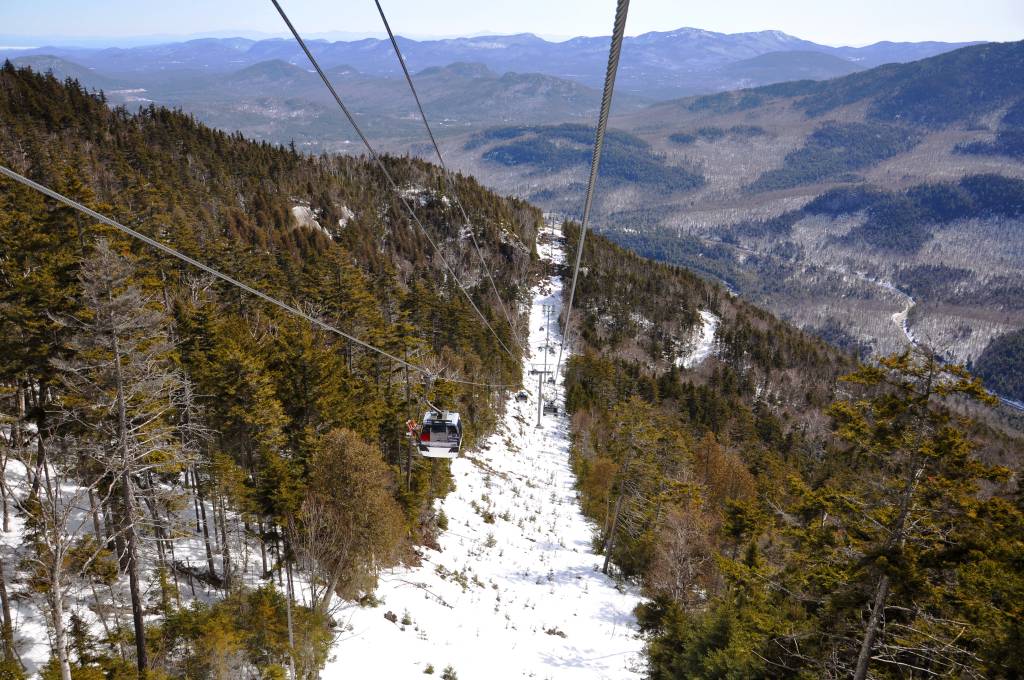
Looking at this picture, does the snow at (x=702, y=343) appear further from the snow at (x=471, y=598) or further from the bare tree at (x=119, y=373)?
the bare tree at (x=119, y=373)

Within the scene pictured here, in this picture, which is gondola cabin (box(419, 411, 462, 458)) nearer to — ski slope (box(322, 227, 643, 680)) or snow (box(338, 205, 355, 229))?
ski slope (box(322, 227, 643, 680))

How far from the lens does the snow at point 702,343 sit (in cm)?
12725

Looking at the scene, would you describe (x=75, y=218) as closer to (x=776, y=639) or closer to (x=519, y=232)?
(x=776, y=639)

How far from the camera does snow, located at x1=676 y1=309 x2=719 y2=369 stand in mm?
127250

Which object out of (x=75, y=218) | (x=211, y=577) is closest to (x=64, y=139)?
(x=75, y=218)

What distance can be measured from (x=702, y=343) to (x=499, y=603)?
120m

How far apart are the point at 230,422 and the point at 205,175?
3667 inches

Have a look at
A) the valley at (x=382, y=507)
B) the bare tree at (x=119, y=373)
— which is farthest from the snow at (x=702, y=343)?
the bare tree at (x=119, y=373)

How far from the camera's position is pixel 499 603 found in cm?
2691

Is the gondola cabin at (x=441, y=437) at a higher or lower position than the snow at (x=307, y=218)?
lower

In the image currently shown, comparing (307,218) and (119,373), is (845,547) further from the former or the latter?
(307,218)

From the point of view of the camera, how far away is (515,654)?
903 inches

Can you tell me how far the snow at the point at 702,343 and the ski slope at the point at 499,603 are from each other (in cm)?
8378

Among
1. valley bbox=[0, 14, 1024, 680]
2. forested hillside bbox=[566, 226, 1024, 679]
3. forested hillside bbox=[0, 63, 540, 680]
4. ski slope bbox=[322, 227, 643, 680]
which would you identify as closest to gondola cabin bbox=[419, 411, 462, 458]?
valley bbox=[0, 14, 1024, 680]
